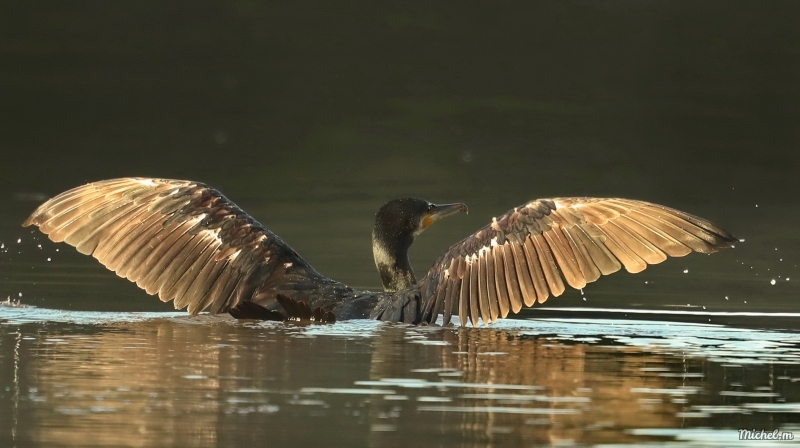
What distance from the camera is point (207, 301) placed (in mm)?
11508

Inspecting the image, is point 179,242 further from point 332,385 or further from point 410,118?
point 410,118

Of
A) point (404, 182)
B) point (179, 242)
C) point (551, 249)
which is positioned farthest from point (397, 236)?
point (404, 182)

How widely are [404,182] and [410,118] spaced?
23.3ft

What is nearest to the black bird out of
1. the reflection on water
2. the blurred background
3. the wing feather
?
the wing feather

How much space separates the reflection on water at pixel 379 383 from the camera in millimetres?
6832

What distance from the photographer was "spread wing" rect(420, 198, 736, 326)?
10.3 metres

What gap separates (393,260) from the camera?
39.5 ft

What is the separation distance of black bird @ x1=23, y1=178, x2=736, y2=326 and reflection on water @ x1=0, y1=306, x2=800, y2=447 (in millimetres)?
283

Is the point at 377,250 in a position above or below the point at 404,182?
below

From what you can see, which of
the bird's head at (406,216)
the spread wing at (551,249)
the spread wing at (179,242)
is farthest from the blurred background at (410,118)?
the spread wing at (551,249)

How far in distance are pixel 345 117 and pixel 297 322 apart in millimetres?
21137

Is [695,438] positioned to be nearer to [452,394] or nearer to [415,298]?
[452,394]

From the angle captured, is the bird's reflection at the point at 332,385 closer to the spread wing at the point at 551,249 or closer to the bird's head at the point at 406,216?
the spread wing at the point at 551,249

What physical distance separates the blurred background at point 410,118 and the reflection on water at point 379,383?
251 cm
